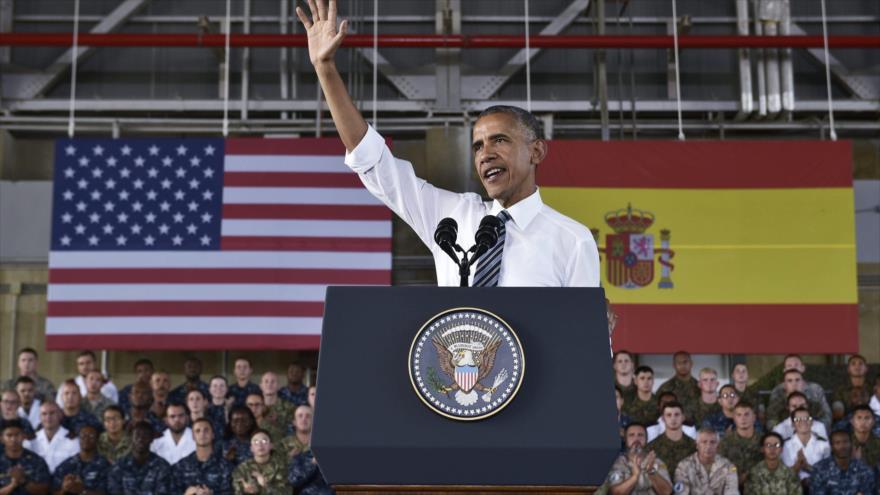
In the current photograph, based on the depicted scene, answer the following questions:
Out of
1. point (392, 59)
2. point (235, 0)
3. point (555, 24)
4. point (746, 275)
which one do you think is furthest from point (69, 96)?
point (746, 275)

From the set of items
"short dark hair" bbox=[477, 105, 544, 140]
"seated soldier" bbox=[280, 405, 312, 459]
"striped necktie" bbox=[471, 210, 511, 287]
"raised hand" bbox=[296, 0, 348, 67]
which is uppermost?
"raised hand" bbox=[296, 0, 348, 67]

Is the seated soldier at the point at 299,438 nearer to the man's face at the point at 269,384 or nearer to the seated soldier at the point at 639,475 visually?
the man's face at the point at 269,384

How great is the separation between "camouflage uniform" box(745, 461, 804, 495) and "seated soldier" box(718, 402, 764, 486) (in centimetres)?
23

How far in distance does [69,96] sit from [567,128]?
4.94m

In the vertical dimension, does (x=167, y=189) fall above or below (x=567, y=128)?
below

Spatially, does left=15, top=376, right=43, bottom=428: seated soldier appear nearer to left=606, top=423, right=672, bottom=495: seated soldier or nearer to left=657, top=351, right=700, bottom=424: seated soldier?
left=606, top=423, right=672, bottom=495: seated soldier

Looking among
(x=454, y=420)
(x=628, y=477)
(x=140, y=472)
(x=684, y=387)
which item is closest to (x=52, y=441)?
(x=140, y=472)

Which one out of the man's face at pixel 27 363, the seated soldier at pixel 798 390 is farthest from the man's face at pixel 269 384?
the seated soldier at pixel 798 390

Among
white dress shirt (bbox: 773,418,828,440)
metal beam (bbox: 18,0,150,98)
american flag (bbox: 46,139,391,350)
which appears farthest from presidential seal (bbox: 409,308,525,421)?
metal beam (bbox: 18,0,150,98)

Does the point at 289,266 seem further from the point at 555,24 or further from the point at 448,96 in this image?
the point at 555,24

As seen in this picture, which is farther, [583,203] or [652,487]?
[583,203]

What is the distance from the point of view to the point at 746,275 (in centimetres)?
935

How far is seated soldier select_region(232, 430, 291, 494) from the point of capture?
7.07m

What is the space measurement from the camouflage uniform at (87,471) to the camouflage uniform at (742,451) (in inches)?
159
